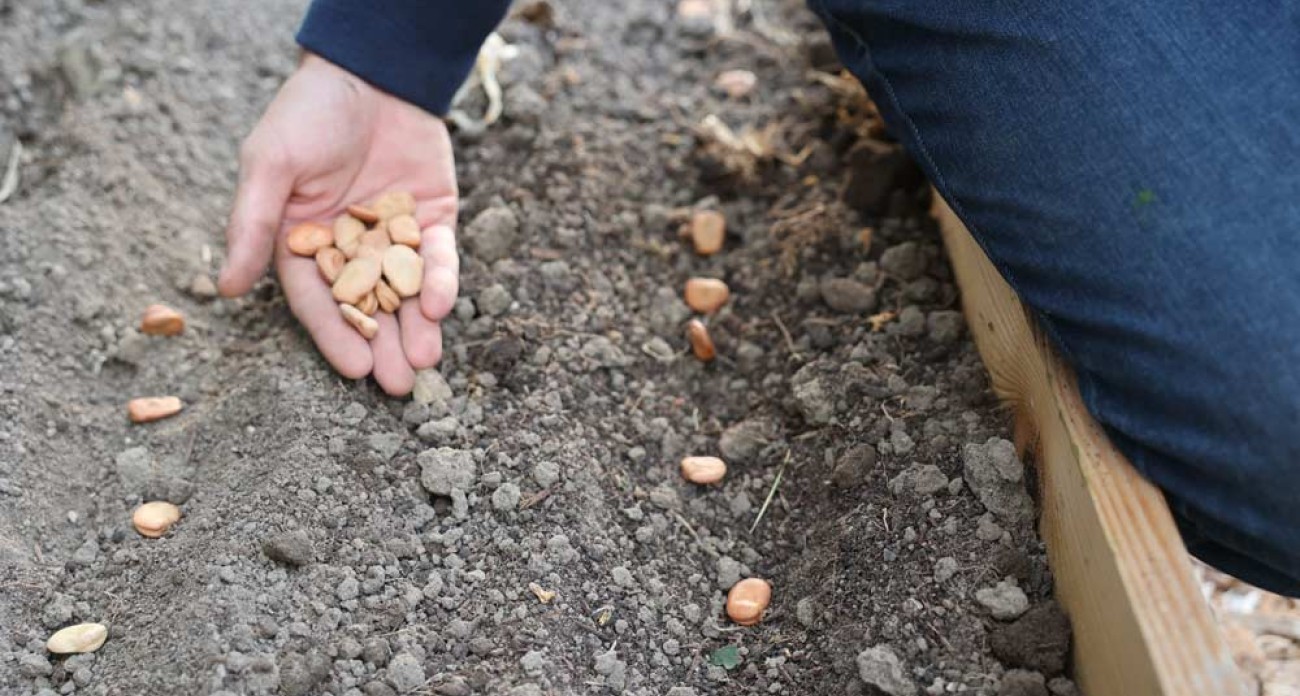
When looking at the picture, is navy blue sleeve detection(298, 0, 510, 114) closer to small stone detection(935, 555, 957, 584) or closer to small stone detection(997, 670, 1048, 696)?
small stone detection(935, 555, 957, 584)

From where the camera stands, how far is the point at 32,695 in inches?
43.8

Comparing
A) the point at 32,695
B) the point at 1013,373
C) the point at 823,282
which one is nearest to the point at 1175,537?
the point at 1013,373

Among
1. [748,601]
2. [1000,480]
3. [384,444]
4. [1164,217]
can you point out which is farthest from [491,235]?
[1164,217]

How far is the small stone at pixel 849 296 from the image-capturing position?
4.79 feet

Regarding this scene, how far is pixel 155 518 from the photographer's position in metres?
1.25

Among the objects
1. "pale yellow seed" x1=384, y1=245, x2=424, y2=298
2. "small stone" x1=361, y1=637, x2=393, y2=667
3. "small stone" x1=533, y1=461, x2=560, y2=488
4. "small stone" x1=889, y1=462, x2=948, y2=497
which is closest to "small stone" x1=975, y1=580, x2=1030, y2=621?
"small stone" x1=889, y1=462, x2=948, y2=497

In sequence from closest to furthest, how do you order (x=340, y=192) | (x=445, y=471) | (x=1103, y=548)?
(x=1103, y=548) < (x=445, y=471) < (x=340, y=192)

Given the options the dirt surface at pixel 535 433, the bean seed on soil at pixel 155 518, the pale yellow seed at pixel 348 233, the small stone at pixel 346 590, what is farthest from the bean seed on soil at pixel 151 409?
the small stone at pixel 346 590

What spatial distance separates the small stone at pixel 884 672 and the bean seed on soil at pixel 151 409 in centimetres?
77

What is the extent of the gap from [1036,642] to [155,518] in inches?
32.6

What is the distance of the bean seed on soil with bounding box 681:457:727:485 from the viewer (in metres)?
1.34

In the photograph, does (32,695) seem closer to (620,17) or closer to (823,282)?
(823,282)

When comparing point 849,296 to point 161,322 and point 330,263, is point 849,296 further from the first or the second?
point 161,322

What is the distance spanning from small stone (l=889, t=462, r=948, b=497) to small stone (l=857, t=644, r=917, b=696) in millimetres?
169
